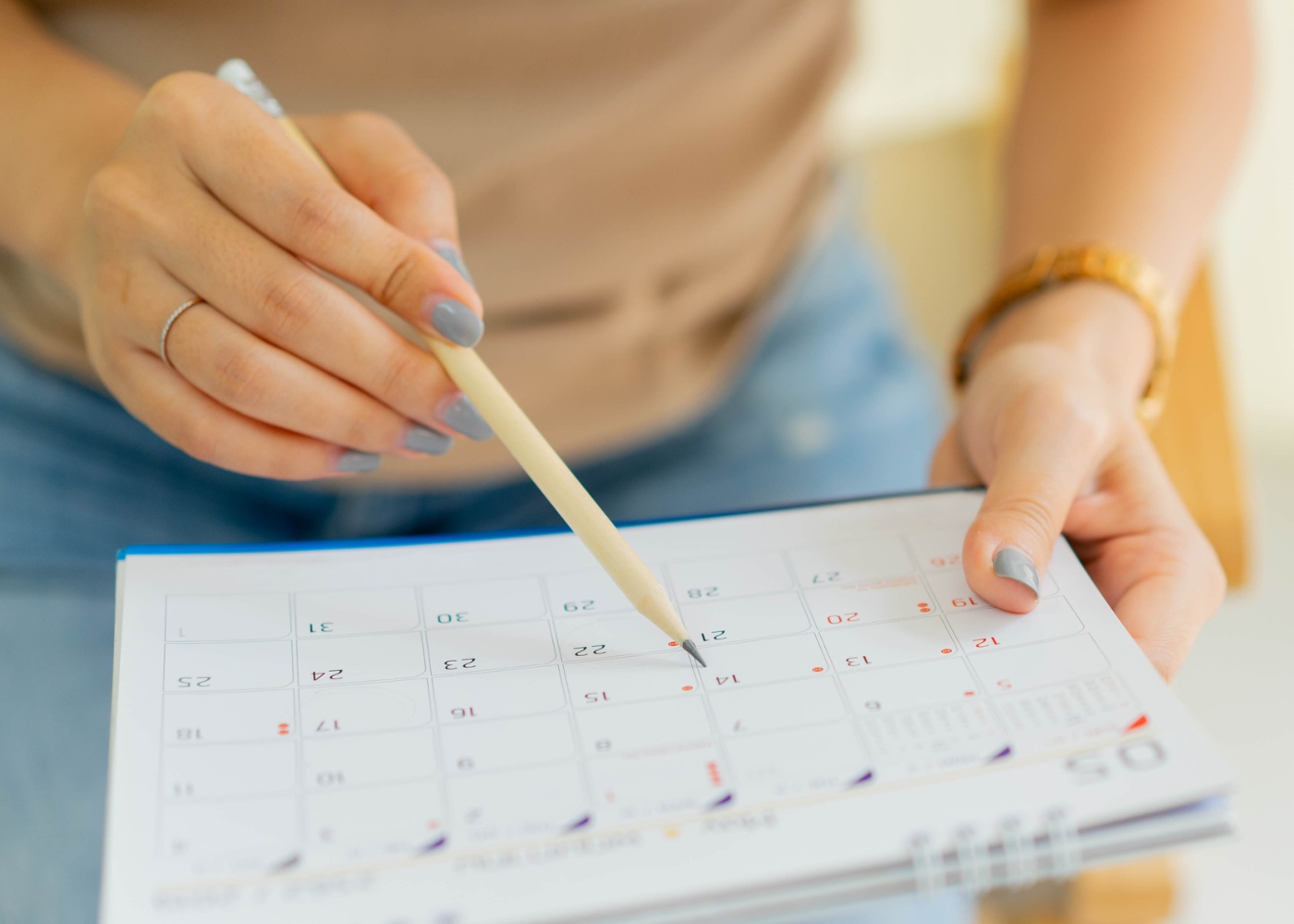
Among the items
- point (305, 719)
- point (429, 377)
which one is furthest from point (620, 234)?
point (305, 719)

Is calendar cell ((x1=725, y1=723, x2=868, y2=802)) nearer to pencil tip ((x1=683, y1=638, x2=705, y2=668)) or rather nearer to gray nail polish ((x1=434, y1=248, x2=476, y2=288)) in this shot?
pencil tip ((x1=683, y1=638, x2=705, y2=668))

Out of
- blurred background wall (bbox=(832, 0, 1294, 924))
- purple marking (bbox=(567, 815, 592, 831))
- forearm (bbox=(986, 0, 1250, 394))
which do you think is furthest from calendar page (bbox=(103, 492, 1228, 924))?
blurred background wall (bbox=(832, 0, 1294, 924))

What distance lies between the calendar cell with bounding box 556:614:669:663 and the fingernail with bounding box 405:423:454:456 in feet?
0.28

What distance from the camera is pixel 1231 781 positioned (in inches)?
11.8

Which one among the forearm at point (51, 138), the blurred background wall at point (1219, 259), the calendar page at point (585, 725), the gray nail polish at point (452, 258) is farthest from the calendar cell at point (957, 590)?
the blurred background wall at point (1219, 259)

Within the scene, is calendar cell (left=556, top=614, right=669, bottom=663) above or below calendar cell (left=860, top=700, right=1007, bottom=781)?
above

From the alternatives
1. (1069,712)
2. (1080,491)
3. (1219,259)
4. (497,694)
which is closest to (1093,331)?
(1080,491)

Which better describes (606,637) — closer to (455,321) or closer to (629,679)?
(629,679)

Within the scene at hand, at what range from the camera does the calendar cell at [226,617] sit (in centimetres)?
35

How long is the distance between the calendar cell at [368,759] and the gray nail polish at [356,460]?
12 cm

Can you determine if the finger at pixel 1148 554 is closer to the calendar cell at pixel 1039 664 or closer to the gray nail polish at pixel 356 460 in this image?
the calendar cell at pixel 1039 664

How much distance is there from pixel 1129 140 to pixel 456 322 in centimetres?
40

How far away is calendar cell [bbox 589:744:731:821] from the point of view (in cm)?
30

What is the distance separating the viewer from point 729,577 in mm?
393
